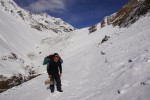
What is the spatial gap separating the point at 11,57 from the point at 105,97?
3279 cm

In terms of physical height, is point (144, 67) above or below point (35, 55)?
below

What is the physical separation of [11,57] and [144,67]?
33018 mm

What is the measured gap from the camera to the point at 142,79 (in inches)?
265

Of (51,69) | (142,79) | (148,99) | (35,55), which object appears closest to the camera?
(148,99)

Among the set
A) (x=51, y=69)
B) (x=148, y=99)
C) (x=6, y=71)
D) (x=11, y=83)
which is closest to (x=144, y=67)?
(x=148, y=99)

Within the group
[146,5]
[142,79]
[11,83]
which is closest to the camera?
[142,79]

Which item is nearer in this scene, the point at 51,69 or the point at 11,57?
the point at 51,69

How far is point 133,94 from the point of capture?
5973 millimetres

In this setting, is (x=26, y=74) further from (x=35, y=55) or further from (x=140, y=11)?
(x=140, y=11)

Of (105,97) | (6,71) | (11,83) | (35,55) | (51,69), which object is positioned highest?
(35,55)

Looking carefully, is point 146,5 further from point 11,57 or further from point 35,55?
point 35,55

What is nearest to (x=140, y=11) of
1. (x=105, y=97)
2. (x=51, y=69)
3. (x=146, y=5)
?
(x=146, y=5)

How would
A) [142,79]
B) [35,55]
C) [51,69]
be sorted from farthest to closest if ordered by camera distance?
[35,55]
[51,69]
[142,79]

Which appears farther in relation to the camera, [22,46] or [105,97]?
[22,46]
